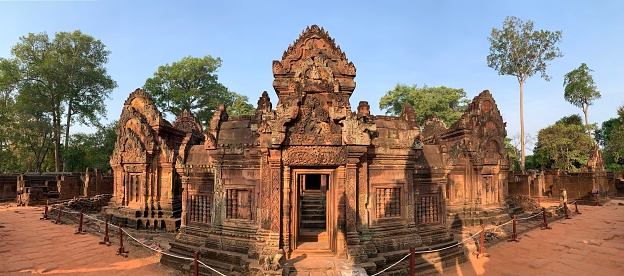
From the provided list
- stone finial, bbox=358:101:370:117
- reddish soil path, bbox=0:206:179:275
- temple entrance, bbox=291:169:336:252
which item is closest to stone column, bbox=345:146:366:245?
temple entrance, bbox=291:169:336:252

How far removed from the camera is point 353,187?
25.7ft

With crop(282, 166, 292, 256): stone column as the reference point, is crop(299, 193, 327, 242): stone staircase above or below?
below

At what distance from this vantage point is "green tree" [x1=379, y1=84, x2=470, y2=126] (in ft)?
128

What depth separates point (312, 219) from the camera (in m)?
11.4

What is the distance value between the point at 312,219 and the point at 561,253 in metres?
8.38

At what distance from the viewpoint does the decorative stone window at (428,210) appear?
962cm

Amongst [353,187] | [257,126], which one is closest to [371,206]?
[353,187]

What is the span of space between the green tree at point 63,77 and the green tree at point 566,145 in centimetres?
4388

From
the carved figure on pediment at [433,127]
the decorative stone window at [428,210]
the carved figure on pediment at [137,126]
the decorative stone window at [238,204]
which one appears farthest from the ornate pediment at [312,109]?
the carved figure on pediment at [433,127]

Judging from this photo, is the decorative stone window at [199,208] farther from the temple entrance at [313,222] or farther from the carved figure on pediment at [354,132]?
the carved figure on pediment at [354,132]

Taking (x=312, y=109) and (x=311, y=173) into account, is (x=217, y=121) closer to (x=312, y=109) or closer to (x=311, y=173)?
(x=312, y=109)

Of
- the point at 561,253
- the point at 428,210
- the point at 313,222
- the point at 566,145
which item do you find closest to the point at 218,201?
the point at 313,222

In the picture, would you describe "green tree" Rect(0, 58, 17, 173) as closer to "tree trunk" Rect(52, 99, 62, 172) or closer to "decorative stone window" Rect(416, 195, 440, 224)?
"tree trunk" Rect(52, 99, 62, 172)

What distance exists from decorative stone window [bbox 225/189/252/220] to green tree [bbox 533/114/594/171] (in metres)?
32.1
